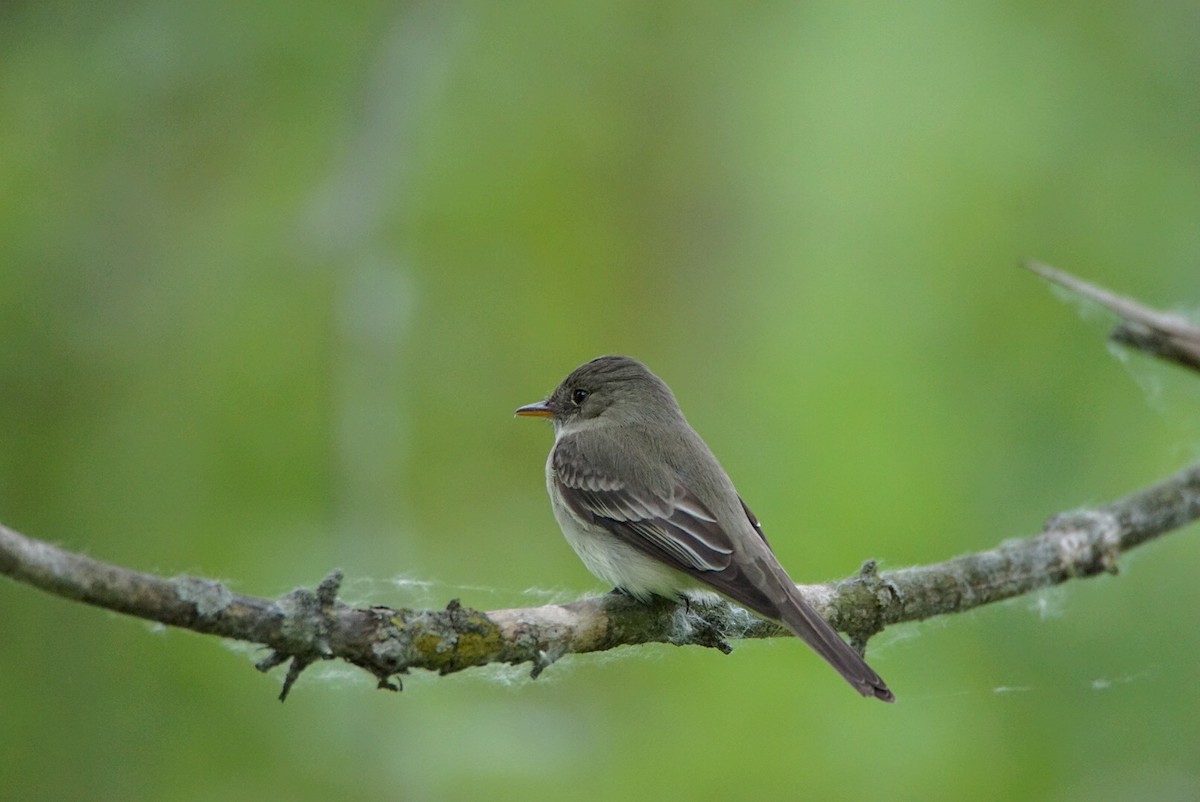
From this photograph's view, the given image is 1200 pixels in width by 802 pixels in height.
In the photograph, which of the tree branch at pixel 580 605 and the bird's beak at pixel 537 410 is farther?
the bird's beak at pixel 537 410

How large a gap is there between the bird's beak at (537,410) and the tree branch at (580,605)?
1620mm

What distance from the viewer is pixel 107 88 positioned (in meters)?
5.47

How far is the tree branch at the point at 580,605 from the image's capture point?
8.00ft

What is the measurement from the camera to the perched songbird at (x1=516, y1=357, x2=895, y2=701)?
4.14 m

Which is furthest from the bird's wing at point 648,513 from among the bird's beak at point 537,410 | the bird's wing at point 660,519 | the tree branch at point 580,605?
the bird's beak at point 537,410

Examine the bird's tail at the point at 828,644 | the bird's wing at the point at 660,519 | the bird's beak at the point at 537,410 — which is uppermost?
the bird's beak at the point at 537,410

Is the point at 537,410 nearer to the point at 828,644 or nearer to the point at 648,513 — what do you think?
the point at 648,513

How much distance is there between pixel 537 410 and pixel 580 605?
81.3 inches

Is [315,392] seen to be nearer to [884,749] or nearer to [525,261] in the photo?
[525,261]

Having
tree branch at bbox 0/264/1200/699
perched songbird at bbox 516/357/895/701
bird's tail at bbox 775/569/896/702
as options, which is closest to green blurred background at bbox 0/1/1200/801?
tree branch at bbox 0/264/1200/699

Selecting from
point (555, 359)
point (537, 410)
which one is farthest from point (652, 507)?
point (555, 359)

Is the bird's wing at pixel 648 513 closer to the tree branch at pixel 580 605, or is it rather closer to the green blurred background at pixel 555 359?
the tree branch at pixel 580 605

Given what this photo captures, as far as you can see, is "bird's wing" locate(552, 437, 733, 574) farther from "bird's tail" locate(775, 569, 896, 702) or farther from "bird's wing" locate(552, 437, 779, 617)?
"bird's tail" locate(775, 569, 896, 702)

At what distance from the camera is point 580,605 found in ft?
12.7
